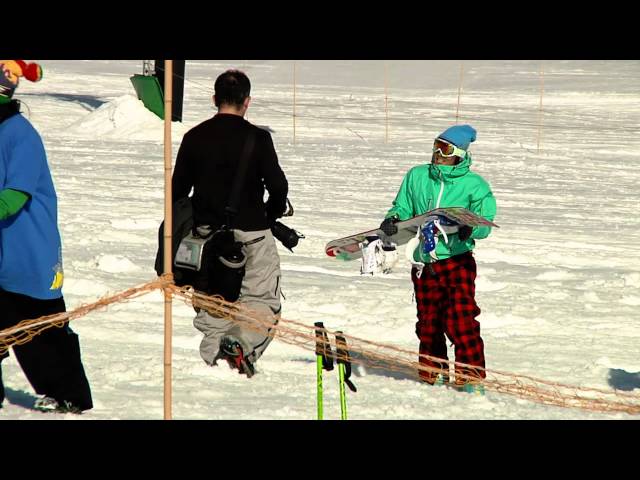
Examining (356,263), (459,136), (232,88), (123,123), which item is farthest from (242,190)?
(123,123)

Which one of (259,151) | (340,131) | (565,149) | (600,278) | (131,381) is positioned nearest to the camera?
(259,151)

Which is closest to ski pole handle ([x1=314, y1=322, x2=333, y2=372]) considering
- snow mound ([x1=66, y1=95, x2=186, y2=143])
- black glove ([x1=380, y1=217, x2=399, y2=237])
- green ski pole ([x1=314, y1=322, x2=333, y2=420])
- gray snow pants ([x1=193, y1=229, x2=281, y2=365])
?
green ski pole ([x1=314, y1=322, x2=333, y2=420])

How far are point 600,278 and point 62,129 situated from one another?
46.5 ft

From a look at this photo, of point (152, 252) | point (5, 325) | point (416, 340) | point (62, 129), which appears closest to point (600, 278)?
point (416, 340)

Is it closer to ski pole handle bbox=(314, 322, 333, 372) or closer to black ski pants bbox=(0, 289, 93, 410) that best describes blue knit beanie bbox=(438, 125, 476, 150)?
ski pole handle bbox=(314, 322, 333, 372)

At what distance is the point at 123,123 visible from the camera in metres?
21.9

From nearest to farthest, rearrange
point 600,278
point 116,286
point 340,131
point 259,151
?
point 259,151 < point 116,286 < point 600,278 < point 340,131

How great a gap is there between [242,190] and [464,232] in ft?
3.64

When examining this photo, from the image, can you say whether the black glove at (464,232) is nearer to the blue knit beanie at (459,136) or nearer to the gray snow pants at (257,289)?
the blue knit beanie at (459,136)

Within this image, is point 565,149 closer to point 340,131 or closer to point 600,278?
point 340,131

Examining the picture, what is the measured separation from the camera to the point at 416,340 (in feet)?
25.7

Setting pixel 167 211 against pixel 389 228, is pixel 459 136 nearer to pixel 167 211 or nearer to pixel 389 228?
pixel 389 228

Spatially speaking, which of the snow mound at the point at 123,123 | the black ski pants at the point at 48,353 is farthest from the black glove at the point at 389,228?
the snow mound at the point at 123,123

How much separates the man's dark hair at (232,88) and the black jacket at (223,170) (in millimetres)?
79
